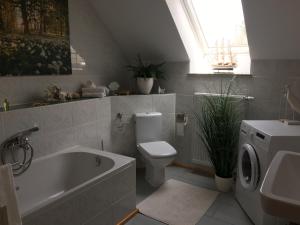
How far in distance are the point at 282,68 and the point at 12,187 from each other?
2.62 metres

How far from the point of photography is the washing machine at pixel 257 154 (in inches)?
75.3

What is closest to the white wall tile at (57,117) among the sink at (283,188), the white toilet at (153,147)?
the white toilet at (153,147)

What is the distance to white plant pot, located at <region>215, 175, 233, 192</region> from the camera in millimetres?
2719

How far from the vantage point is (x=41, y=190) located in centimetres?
229

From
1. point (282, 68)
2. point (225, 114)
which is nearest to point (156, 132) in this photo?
point (225, 114)

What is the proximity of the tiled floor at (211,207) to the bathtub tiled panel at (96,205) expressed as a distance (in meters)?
0.21

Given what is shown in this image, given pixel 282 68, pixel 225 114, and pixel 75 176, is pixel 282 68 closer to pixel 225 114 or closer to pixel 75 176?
pixel 225 114

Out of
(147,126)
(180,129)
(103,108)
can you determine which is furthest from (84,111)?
(180,129)

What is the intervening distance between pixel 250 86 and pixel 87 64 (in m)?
1.94

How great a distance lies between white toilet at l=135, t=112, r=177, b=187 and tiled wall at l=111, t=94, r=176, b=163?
11cm

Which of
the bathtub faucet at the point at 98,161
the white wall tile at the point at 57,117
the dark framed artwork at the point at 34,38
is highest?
the dark framed artwork at the point at 34,38

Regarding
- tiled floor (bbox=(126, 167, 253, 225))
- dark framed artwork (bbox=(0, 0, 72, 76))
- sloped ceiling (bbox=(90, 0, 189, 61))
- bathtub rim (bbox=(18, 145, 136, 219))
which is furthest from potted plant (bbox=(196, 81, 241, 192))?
dark framed artwork (bbox=(0, 0, 72, 76))

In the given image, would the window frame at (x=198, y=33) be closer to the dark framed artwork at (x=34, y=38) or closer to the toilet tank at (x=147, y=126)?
the toilet tank at (x=147, y=126)

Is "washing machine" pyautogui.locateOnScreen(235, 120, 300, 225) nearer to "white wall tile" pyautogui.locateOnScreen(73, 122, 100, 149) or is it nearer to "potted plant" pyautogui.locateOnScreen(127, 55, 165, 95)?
"potted plant" pyautogui.locateOnScreen(127, 55, 165, 95)
